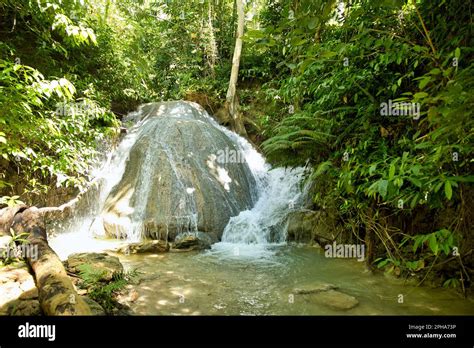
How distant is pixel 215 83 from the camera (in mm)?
14977

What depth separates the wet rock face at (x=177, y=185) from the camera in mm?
7160

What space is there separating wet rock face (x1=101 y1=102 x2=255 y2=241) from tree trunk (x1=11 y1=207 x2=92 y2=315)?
2.74 meters

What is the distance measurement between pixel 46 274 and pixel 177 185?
15.8 feet

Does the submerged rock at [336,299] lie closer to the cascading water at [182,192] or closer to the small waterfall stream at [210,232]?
the small waterfall stream at [210,232]

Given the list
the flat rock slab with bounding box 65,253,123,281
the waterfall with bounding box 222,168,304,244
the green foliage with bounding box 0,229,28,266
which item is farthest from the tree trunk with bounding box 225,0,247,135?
the green foliage with bounding box 0,229,28,266

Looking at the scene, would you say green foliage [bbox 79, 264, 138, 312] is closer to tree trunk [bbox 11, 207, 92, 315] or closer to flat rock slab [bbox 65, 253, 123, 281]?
flat rock slab [bbox 65, 253, 123, 281]

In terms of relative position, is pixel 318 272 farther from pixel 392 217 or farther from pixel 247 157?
pixel 247 157

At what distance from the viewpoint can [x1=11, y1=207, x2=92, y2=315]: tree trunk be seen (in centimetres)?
251

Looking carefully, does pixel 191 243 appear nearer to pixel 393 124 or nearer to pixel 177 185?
pixel 177 185

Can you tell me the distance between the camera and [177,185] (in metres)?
7.87

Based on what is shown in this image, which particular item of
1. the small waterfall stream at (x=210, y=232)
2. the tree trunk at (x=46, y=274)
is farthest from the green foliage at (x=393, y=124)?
the tree trunk at (x=46, y=274)

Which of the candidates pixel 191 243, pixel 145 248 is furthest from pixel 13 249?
pixel 191 243

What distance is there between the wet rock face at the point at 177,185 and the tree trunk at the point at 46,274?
9.00 ft
